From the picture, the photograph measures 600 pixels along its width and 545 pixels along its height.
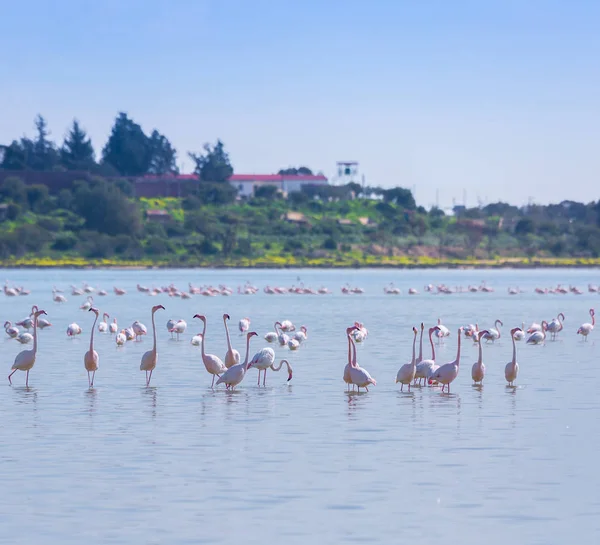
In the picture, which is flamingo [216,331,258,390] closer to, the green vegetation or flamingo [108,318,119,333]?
flamingo [108,318,119,333]

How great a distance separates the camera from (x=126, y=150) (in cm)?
19425

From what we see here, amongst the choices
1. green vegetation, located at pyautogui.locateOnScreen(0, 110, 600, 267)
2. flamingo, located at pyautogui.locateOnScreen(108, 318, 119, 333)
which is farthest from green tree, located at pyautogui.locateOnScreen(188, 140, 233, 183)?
flamingo, located at pyautogui.locateOnScreen(108, 318, 119, 333)

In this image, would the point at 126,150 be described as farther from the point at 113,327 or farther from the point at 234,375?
the point at 234,375

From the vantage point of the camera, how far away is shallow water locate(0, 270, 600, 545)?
1252cm

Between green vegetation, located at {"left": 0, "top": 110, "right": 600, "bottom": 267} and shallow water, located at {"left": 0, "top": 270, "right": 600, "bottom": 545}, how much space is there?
360 ft

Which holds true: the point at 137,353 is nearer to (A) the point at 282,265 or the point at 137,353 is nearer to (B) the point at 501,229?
A: (A) the point at 282,265

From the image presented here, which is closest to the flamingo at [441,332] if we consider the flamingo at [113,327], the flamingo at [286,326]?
the flamingo at [286,326]

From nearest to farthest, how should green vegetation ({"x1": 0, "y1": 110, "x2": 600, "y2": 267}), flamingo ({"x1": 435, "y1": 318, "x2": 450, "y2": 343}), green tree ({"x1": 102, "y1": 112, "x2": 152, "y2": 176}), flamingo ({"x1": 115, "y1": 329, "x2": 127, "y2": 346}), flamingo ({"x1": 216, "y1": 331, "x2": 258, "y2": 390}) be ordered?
flamingo ({"x1": 216, "y1": 331, "x2": 258, "y2": 390}) < flamingo ({"x1": 115, "y1": 329, "x2": 127, "y2": 346}) < flamingo ({"x1": 435, "y1": 318, "x2": 450, "y2": 343}) < green vegetation ({"x1": 0, "y1": 110, "x2": 600, "y2": 267}) < green tree ({"x1": 102, "y1": 112, "x2": 152, "y2": 176})

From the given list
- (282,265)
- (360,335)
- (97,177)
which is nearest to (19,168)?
(97,177)

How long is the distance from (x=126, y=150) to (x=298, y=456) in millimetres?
181312

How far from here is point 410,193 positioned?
195 m

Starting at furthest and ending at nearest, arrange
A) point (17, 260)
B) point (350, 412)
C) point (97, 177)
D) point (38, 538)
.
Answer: point (97, 177) → point (17, 260) → point (350, 412) → point (38, 538)

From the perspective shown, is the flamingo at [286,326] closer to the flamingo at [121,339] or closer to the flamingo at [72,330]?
the flamingo at [121,339]

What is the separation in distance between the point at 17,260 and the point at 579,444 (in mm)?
121718
